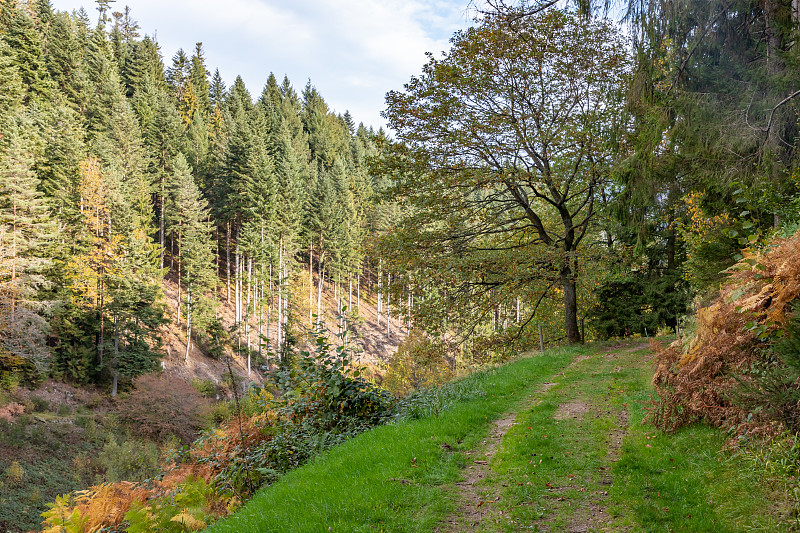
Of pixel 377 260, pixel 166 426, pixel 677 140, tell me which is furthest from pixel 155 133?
pixel 677 140

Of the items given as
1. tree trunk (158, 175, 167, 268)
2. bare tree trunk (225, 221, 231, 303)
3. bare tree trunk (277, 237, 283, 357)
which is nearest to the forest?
bare tree trunk (277, 237, 283, 357)

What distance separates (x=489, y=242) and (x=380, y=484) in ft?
46.4

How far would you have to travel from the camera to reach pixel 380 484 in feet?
14.9

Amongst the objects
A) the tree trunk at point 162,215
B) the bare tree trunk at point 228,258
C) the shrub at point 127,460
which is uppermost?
the tree trunk at point 162,215

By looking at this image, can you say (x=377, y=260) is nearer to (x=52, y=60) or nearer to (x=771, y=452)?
(x=771, y=452)

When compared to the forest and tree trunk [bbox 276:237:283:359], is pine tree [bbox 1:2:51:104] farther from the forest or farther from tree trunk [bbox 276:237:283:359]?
tree trunk [bbox 276:237:283:359]

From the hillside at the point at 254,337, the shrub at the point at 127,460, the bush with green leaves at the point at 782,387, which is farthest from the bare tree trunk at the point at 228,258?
the bush with green leaves at the point at 782,387

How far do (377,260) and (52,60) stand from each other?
46.6m

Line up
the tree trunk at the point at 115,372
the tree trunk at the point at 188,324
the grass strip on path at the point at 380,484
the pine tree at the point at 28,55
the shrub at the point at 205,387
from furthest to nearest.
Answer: the pine tree at the point at 28,55 → the tree trunk at the point at 188,324 → the shrub at the point at 205,387 → the tree trunk at the point at 115,372 → the grass strip on path at the point at 380,484

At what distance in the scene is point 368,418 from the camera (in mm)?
7531

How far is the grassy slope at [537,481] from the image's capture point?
368 centimetres

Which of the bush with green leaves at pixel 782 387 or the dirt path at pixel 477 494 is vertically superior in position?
the bush with green leaves at pixel 782 387

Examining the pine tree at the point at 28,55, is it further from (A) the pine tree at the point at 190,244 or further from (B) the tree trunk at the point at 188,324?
(B) the tree trunk at the point at 188,324

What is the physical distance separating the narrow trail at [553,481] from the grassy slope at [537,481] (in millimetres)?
19
